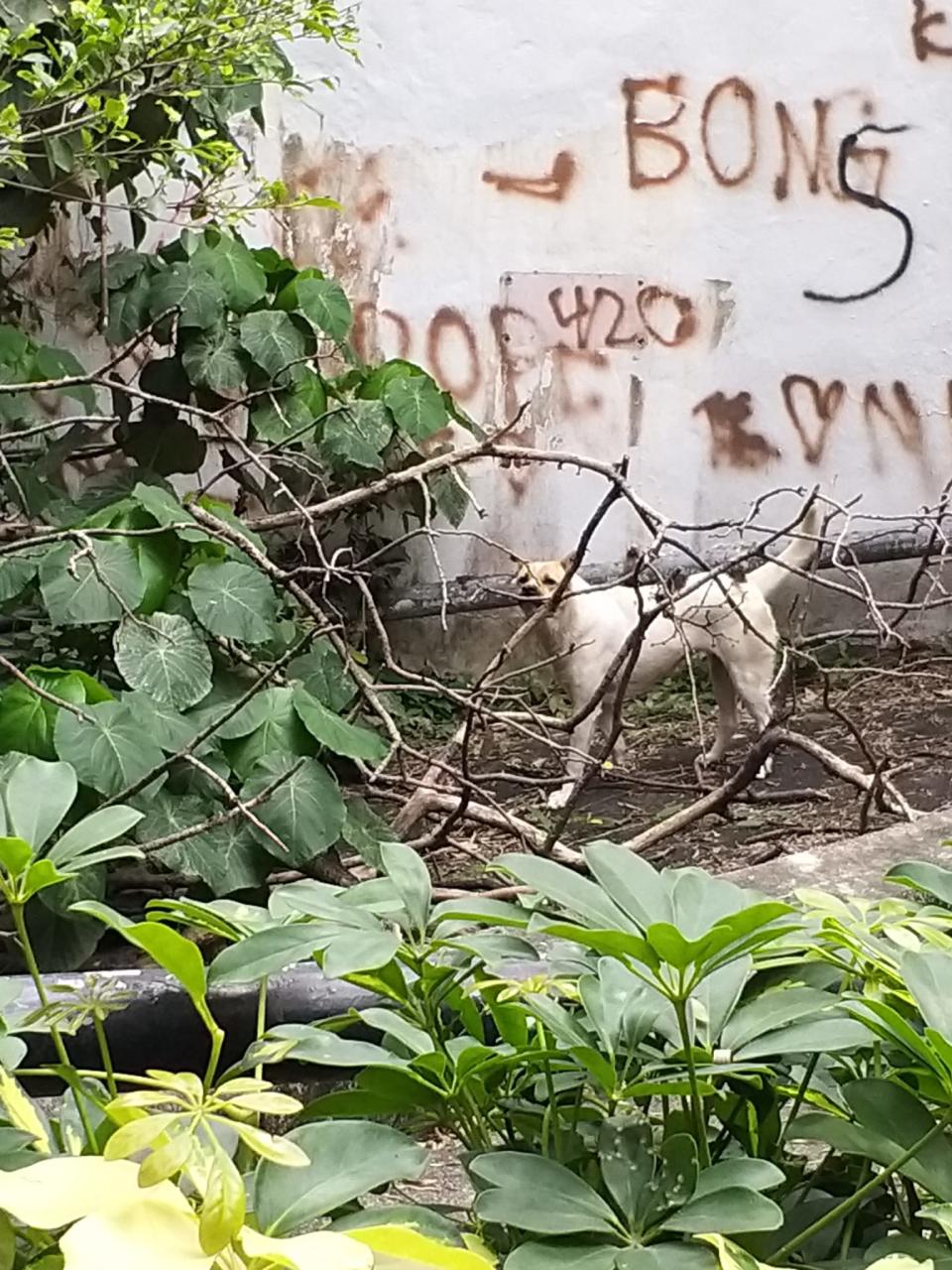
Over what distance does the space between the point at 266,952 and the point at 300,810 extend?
74.2 inches

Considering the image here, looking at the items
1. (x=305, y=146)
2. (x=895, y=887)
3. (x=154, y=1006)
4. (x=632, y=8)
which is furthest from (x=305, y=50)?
(x=154, y=1006)

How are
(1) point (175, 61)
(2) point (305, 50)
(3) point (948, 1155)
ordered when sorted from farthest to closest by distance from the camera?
1. (2) point (305, 50)
2. (1) point (175, 61)
3. (3) point (948, 1155)

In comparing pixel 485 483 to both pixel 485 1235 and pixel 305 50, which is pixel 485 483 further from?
pixel 485 1235

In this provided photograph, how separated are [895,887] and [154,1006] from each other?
2.87ft

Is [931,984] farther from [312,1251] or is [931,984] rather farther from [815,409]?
[815,409]

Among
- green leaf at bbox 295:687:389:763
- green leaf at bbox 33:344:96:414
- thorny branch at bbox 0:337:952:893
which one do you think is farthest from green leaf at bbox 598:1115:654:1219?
green leaf at bbox 33:344:96:414

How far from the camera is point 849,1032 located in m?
0.50

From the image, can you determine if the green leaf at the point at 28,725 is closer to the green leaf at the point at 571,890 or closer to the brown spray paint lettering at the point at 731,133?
the green leaf at the point at 571,890

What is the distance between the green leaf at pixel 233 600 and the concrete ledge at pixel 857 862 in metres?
1.36

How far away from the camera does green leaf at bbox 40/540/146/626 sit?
2.54 metres

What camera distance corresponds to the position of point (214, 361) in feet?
11.6

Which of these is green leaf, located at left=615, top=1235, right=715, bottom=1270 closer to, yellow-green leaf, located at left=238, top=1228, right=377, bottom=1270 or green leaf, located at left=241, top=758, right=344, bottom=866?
yellow-green leaf, located at left=238, top=1228, right=377, bottom=1270

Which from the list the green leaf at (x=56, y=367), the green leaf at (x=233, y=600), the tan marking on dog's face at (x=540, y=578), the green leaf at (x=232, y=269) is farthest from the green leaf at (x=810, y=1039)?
the green leaf at (x=232, y=269)

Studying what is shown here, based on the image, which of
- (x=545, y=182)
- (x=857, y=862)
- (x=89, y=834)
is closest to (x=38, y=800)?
(x=89, y=834)
